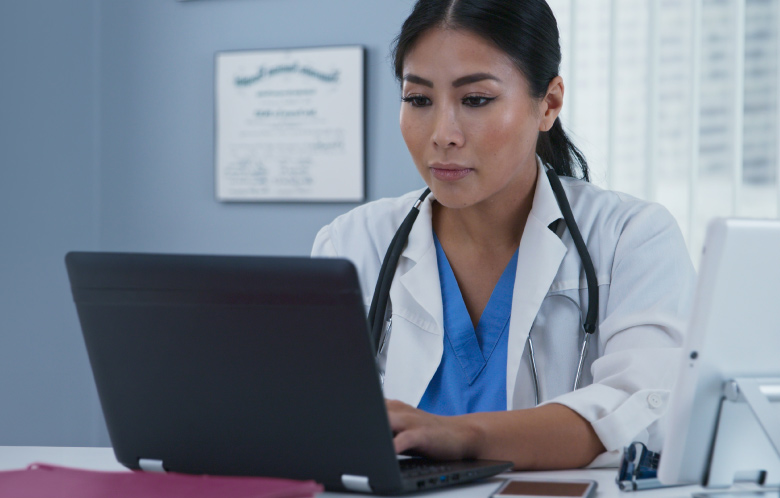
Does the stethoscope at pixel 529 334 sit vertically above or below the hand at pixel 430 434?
above

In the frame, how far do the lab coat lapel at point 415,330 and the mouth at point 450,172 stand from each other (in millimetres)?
172

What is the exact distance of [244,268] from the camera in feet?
2.49

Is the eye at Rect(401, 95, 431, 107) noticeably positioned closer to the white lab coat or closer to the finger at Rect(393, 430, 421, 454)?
the white lab coat

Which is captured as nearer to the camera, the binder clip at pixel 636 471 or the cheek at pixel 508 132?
the binder clip at pixel 636 471

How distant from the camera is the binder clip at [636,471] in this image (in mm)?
876

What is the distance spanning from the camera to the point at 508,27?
1423 mm

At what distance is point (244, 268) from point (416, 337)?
0.72m

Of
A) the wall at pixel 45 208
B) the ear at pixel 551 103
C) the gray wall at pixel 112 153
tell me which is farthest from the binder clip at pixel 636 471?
the wall at pixel 45 208

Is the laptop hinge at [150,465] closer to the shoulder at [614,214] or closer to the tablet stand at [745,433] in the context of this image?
the tablet stand at [745,433]

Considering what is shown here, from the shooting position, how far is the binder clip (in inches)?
34.5

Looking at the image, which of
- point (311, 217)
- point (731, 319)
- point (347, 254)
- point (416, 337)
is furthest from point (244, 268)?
point (311, 217)

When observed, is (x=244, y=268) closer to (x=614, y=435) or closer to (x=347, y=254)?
(x=614, y=435)

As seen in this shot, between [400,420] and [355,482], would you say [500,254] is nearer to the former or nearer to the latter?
[400,420]

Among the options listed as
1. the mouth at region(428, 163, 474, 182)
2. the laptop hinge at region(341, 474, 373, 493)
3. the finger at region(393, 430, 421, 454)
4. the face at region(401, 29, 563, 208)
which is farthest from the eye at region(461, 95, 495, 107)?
the laptop hinge at region(341, 474, 373, 493)
